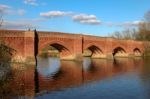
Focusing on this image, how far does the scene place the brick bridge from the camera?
3825cm

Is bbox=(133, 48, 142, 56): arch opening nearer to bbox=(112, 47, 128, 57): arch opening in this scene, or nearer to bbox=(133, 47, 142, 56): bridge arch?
→ bbox=(133, 47, 142, 56): bridge arch

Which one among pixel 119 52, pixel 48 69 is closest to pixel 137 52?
pixel 119 52

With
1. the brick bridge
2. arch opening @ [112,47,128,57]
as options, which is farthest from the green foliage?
arch opening @ [112,47,128,57]

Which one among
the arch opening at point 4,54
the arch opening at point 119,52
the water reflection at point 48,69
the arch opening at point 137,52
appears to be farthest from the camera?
the arch opening at point 137,52

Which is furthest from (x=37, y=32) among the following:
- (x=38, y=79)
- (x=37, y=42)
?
(x=38, y=79)

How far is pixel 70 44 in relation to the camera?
1891 inches

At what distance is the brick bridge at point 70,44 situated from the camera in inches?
1506

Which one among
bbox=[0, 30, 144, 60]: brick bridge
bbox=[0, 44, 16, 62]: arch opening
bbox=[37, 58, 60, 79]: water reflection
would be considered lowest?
bbox=[37, 58, 60, 79]: water reflection

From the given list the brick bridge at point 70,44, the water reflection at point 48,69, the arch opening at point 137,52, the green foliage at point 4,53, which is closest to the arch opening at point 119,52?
the brick bridge at point 70,44

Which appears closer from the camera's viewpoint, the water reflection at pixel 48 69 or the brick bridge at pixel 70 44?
the water reflection at pixel 48 69

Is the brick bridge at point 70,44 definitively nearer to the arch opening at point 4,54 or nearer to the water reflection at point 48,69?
the water reflection at point 48,69

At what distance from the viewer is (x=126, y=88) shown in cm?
2188

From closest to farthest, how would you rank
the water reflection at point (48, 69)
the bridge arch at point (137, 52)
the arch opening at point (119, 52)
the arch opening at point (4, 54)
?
the arch opening at point (4, 54)
the water reflection at point (48, 69)
the arch opening at point (119, 52)
the bridge arch at point (137, 52)

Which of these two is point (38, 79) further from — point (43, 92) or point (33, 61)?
point (33, 61)
